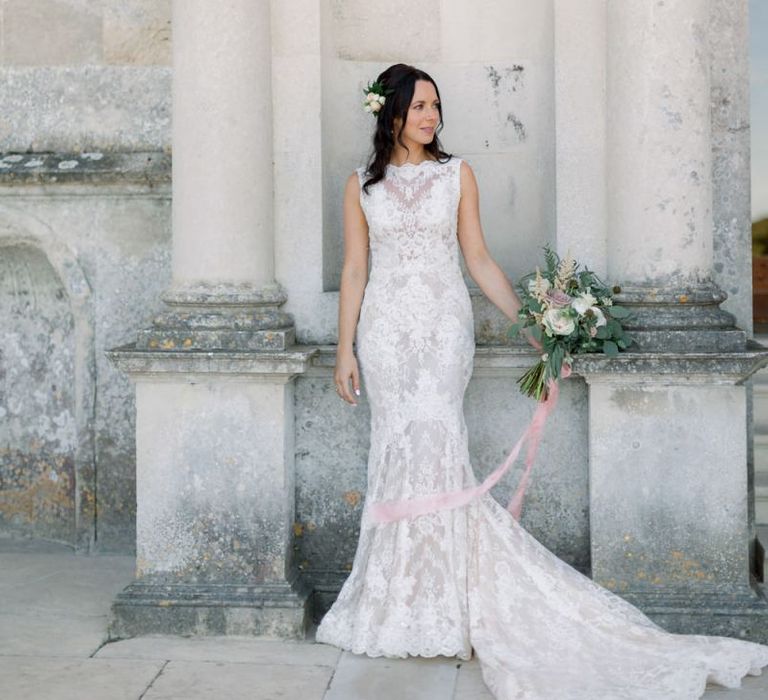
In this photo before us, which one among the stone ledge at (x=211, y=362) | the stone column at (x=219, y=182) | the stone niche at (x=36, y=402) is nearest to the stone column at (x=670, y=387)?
the stone ledge at (x=211, y=362)

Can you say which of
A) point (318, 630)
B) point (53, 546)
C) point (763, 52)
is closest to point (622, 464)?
point (318, 630)

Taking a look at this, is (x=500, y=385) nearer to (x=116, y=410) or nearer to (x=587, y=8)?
(x=587, y=8)

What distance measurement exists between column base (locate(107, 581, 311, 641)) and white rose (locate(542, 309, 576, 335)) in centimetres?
146

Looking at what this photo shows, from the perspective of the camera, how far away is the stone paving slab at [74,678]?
4.46 m

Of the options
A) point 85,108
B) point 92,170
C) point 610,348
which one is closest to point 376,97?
point 610,348

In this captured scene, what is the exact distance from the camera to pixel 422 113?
499 centimetres

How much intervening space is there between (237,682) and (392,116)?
7.08 feet

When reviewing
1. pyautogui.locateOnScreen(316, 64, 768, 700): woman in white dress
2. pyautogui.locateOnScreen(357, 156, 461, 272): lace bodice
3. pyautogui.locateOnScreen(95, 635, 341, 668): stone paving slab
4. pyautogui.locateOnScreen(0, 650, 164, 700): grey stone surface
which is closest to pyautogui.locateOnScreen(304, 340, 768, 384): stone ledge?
pyautogui.locateOnScreen(316, 64, 768, 700): woman in white dress

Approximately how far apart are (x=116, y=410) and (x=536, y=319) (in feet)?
7.70

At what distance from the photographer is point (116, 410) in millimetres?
6383

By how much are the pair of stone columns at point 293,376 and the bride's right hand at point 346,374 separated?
0.16 m

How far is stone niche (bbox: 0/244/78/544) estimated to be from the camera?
21.8 feet

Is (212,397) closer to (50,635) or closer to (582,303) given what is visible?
(50,635)

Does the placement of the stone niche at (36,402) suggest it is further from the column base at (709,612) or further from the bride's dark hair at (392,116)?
the column base at (709,612)
